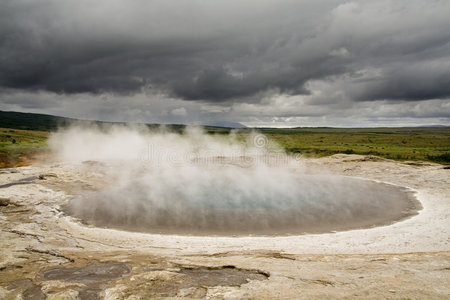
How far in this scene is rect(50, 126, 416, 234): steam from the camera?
1327 cm

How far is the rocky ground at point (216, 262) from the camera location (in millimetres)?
6070

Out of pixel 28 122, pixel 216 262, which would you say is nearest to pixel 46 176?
pixel 216 262

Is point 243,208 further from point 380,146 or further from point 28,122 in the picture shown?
point 28,122

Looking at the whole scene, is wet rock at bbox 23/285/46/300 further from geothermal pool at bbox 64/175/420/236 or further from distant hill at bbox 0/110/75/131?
distant hill at bbox 0/110/75/131

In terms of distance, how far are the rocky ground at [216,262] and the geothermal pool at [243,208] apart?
1109 mm

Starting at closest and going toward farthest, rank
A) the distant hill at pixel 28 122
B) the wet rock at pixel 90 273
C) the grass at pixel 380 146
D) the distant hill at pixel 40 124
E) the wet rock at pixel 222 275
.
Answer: the wet rock at pixel 222 275 → the wet rock at pixel 90 273 → the grass at pixel 380 146 → the distant hill at pixel 40 124 → the distant hill at pixel 28 122

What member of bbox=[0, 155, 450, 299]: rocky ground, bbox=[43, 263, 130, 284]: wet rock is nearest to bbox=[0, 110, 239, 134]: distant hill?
bbox=[0, 155, 450, 299]: rocky ground

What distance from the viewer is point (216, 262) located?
7.96 meters

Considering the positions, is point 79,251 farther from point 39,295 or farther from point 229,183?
point 229,183

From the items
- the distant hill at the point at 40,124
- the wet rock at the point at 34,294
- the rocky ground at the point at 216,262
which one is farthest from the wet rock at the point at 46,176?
the distant hill at the point at 40,124

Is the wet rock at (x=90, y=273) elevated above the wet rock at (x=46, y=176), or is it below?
below

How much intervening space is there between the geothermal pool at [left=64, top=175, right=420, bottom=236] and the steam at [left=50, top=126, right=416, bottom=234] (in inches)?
1.8

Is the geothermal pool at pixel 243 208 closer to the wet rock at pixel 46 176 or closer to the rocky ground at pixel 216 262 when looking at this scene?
the rocky ground at pixel 216 262

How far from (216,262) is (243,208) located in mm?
7877
